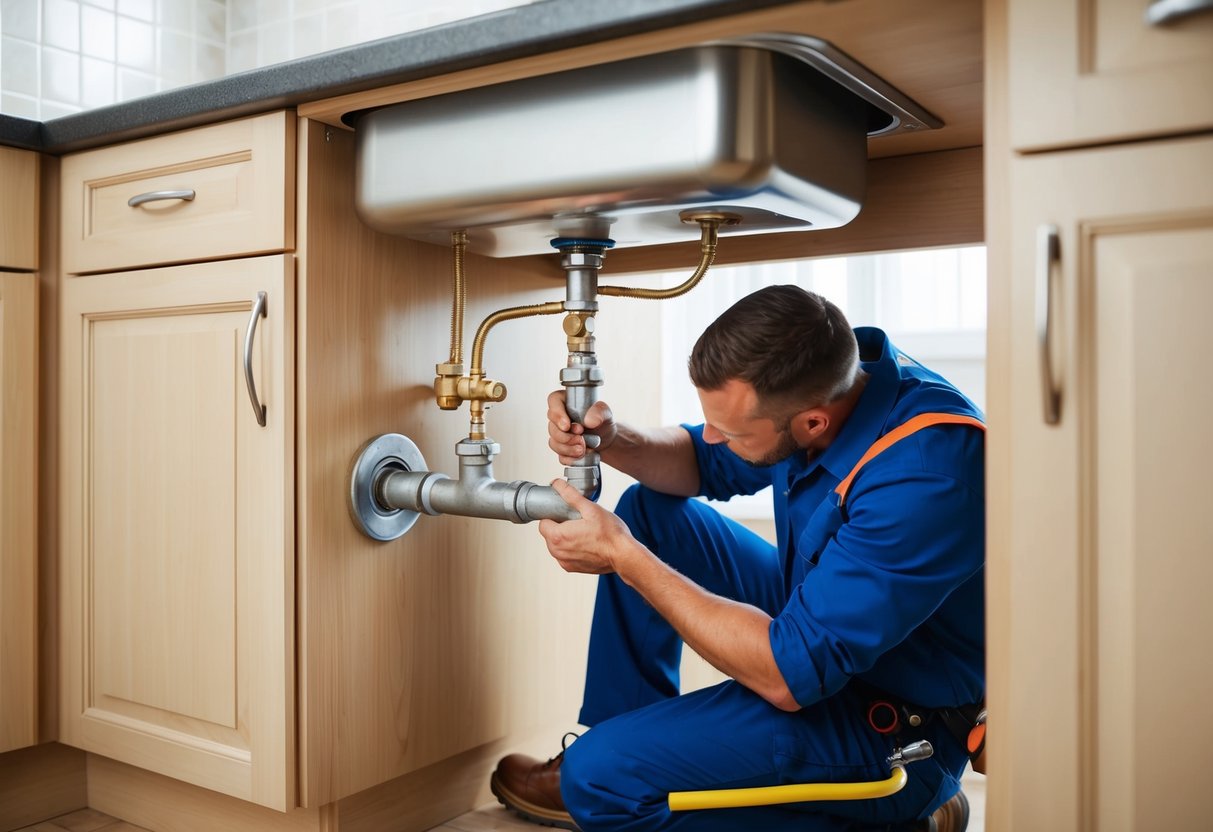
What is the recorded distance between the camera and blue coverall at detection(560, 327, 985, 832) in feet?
3.30

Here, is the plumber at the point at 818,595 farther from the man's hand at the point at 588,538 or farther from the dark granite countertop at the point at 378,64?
the dark granite countertop at the point at 378,64

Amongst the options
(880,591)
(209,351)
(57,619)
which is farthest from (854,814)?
(57,619)

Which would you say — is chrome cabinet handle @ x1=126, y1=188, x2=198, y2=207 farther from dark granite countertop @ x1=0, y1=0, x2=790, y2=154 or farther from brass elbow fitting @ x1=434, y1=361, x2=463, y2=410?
brass elbow fitting @ x1=434, y1=361, x2=463, y2=410

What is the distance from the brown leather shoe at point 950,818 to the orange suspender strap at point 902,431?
433 millimetres

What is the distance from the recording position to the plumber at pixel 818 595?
3.32ft

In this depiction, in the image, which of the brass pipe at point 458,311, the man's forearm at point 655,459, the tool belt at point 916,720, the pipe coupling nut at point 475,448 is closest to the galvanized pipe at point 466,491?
the pipe coupling nut at point 475,448

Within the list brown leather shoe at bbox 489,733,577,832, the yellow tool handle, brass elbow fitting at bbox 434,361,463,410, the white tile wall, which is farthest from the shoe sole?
the white tile wall

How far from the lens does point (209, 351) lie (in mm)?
1247

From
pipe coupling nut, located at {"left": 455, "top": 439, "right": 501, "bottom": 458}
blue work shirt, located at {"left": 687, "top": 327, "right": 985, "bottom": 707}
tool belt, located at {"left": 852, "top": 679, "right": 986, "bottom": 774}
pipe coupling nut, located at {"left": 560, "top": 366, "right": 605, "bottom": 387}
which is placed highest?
pipe coupling nut, located at {"left": 560, "top": 366, "right": 605, "bottom": 387}

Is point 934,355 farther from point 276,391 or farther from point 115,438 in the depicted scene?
point 115,438

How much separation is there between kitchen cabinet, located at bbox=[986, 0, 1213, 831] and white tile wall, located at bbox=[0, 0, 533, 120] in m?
1.28

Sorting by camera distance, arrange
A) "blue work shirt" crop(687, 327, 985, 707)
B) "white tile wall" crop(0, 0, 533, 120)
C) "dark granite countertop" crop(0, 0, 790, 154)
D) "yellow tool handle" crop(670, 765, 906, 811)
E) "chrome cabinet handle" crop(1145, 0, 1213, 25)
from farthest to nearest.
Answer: "white tile wall" crop(0, 0, 533, 120)
"yellow tool handle" crop(670, 765, 906, 811)
"blue work shirt" crop(687, 327, 985, 707)
"dark granite countertop" crop(0, 0, 790, 154)
"chrome cabinet handle" crop(1145, 0, 1213, 25)

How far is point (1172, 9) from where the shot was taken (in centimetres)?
70

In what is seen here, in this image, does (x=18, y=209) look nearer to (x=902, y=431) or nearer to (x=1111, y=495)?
(x=902, y=431)
